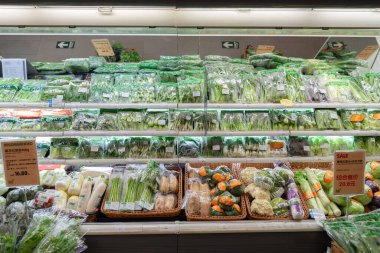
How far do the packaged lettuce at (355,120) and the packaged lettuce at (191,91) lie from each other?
4.62 feet

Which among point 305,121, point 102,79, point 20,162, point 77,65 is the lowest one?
point 20,162

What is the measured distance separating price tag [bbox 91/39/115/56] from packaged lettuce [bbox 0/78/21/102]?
0.85 meters

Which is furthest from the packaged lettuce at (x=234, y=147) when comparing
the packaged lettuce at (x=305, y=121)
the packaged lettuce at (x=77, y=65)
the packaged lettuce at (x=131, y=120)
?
the packaged lettuce at (x=77, y=65)

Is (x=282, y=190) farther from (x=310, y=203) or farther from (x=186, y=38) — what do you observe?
(x=186, y=38)

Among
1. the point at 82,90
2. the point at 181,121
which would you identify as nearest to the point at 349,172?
the point at 181,121

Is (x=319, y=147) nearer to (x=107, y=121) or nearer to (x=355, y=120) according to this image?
(x=355, y=120)

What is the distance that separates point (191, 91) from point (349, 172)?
158 centimetres

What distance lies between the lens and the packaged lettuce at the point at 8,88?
353 cm

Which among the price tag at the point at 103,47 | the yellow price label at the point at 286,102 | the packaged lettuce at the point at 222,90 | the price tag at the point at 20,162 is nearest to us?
the price tag at the point at 20,162

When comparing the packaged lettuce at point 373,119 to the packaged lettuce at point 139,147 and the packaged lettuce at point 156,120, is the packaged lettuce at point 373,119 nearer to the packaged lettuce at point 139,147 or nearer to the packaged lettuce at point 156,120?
the packaged lettuce at point 156,120

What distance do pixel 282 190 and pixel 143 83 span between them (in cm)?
169

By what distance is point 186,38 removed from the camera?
12.0 ft

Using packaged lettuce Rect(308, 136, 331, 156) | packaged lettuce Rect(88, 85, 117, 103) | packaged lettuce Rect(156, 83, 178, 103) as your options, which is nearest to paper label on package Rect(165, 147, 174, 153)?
packaged lettuce Rect(156, 83, 178, 103)

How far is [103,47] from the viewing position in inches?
152
